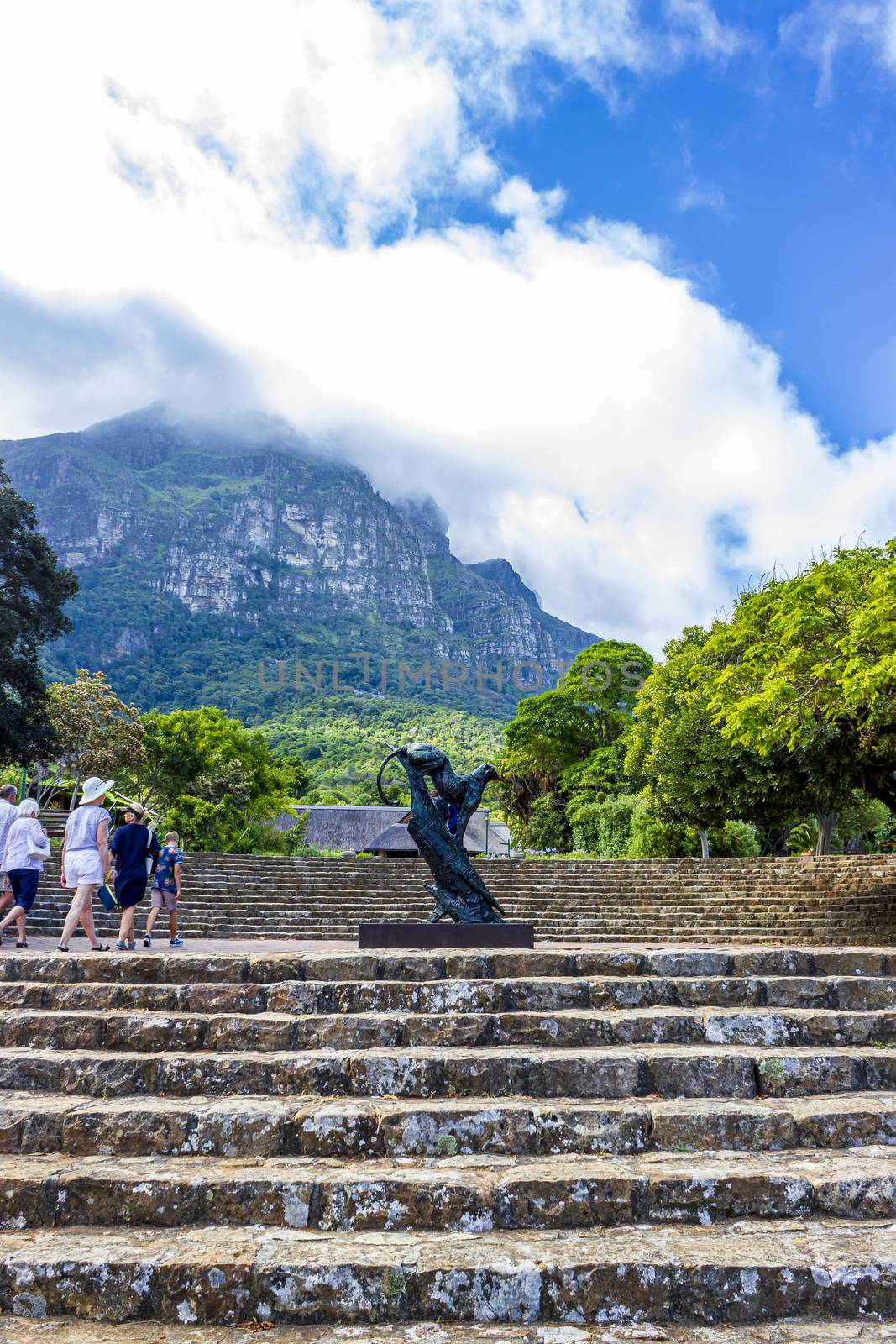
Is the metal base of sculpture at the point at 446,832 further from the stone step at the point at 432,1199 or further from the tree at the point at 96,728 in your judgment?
the tree at the point at 96,728

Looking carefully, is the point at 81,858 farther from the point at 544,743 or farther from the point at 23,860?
the point at 544,743

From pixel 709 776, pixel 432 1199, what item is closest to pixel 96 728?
pixel 709 776

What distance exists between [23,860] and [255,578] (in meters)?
129

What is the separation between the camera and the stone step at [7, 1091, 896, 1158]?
3990mm

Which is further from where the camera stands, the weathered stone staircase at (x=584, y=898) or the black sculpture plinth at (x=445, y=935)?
the weathered stone staircase at (x=584, y=898)

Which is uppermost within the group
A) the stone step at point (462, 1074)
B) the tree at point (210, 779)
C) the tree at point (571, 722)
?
the tree at point (571, 722)

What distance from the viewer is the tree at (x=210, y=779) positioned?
29.4 meters

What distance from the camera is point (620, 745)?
34.4 metres

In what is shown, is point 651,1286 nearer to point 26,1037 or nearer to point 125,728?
point 26,1037

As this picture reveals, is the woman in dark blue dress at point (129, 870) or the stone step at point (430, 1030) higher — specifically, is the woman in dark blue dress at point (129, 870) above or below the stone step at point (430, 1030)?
above

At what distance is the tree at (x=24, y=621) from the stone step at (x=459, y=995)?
1625 cm

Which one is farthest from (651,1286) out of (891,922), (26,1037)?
(891,922)

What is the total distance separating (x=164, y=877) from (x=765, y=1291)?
30.5 feet

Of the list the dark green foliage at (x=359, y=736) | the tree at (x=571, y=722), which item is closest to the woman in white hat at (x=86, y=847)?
the tree at (x=571, y=722)
